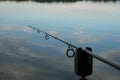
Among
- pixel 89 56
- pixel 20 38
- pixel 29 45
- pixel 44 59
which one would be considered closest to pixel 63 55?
pixel 44 59

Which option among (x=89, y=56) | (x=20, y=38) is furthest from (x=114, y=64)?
(x=20, y=38)

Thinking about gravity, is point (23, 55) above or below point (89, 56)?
below

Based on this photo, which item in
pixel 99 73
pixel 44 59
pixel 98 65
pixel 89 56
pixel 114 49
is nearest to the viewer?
pixel 89 56

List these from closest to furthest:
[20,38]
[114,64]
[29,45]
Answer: [114,64] → [29,45] → [20,38]

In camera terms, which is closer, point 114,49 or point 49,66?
point 49,66

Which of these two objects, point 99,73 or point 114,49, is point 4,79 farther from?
point 114,49

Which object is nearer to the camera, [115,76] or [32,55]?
[115,76]

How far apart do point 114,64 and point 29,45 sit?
2094 centimetres

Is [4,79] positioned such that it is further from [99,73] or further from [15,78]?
[99,73]

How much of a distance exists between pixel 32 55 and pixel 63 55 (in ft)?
6.63

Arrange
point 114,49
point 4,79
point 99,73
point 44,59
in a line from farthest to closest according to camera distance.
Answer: point 114,49 < point 44,59 < point 99,73 < point 4,79

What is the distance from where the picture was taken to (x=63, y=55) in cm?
1938

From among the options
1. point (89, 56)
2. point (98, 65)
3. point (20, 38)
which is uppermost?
point (89, 56)

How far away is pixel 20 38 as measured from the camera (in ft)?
87.2
